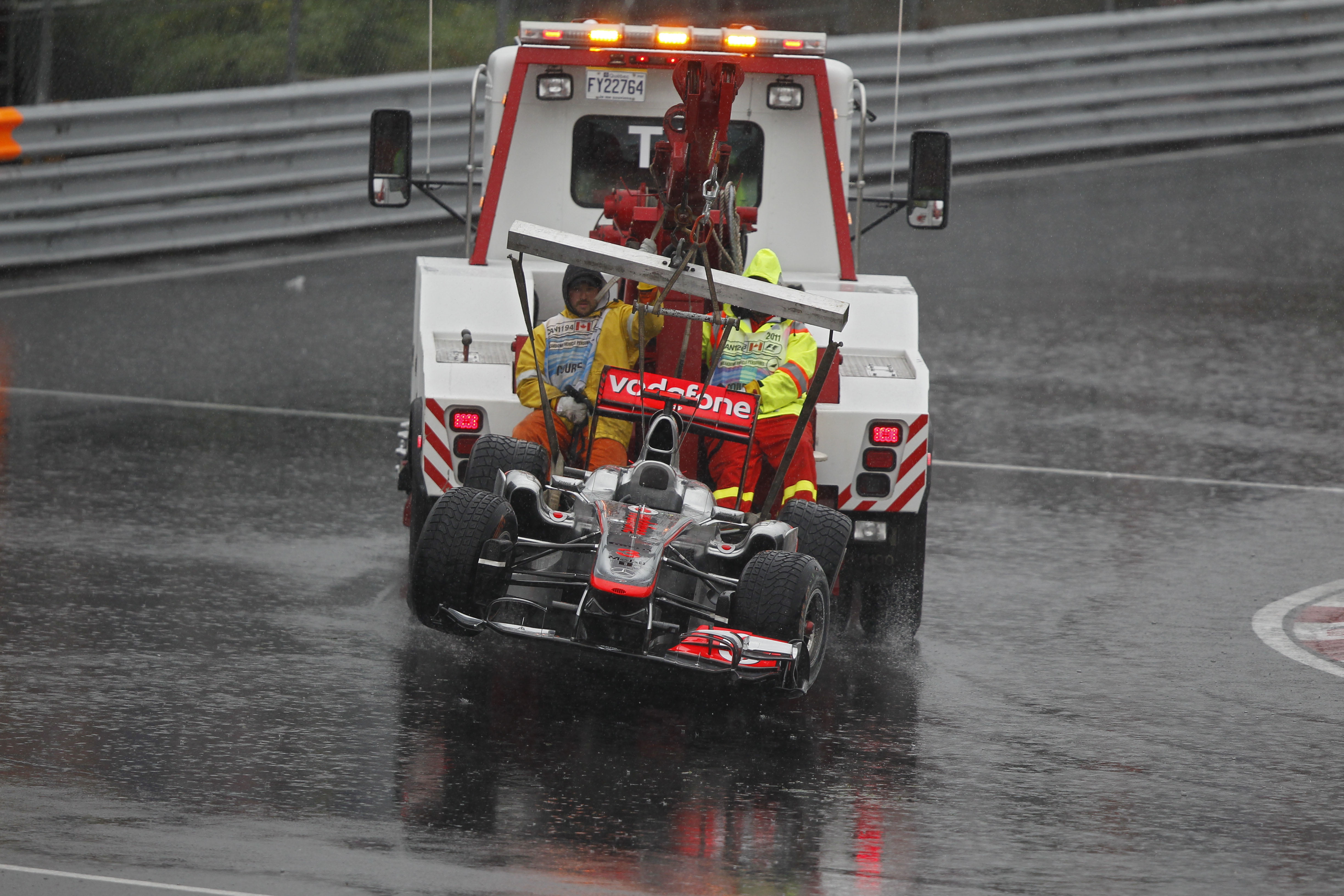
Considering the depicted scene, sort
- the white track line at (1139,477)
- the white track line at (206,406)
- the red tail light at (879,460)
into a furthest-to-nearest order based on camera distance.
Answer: the white track line at (206,406) < the white track line at (1139,477) < the red tail light at (879,460)

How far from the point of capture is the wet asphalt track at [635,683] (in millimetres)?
6012

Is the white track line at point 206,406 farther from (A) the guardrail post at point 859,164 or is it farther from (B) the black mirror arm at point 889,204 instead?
(B) the black mirror arm at point 889,204

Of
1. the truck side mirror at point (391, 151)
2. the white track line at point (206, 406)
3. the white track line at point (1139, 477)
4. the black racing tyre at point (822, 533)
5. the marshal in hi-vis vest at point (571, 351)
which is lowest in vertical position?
the white track line at point (1139, 477)

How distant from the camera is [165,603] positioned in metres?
8.64

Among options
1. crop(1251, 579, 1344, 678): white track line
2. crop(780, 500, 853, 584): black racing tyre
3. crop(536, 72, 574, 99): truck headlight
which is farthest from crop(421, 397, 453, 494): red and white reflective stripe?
crop(1251, 579, 1344, 678): white track line

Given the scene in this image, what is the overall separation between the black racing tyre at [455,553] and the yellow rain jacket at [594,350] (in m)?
0.98

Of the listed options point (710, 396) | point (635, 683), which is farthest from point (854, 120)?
point (635, 683)

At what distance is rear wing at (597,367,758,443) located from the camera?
7965 mm

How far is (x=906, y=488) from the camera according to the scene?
845cm

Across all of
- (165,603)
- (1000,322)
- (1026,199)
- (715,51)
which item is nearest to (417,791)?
(165,603)

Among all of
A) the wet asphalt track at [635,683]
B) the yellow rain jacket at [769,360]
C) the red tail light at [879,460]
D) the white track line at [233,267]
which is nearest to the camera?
the wet asphalt track at [635,683]

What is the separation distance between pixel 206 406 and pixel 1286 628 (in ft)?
23.1

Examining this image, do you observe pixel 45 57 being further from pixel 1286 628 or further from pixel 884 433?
pixel 1286 628

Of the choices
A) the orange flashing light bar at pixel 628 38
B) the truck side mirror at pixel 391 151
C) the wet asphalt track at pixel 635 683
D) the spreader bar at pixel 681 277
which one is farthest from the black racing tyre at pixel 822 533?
the truck side mirror at pixel 391 151
